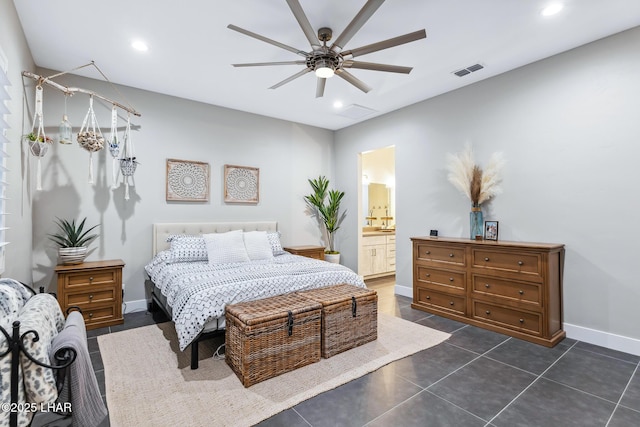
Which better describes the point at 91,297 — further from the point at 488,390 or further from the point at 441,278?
the point at 441,278

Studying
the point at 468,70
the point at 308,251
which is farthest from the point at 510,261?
the point at 308,251

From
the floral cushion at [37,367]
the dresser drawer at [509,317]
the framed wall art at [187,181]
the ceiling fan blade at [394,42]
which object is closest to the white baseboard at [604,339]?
the dresser drawer at [509,317]

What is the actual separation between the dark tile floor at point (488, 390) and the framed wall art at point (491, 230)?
46.1 inches

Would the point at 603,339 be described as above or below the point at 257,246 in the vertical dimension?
below

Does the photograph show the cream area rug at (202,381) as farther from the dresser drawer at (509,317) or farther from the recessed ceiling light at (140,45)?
the recessed ceiling light at (140,45)

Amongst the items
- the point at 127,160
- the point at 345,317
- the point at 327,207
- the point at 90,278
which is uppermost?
the point at 127,160

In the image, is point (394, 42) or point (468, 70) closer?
point (394, 42)

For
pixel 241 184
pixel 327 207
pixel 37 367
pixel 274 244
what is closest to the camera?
pixel 37 367

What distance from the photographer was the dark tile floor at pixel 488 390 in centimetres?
194

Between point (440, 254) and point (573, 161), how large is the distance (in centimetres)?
165

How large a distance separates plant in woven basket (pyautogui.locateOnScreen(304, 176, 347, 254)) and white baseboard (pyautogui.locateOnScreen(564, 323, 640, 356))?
11.6 feet

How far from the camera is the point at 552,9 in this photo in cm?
252

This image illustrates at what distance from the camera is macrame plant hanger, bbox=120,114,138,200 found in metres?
3.87

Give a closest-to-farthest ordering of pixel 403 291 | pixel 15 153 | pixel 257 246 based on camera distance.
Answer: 1. pixel 15 153
2. pixel 257 246
3. pixel 403 291
